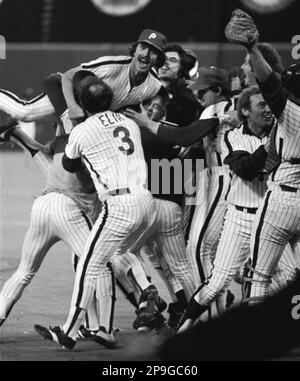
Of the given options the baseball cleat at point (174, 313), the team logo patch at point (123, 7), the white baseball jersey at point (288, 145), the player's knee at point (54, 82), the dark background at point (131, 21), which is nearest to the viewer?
the white baseball jersey at point (288, 145)

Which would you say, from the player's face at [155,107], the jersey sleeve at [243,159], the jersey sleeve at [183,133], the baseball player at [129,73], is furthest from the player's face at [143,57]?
the jersey sleeve at [243,159]

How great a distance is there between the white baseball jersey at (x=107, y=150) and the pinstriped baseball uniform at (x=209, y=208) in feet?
2.54

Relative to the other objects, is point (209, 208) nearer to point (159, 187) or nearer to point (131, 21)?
point (159, 187)

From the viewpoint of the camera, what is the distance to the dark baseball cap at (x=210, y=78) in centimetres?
695

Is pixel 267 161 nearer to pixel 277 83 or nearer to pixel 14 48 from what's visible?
pixel 277 83

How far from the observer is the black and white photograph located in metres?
6.00

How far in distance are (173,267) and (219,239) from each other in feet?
1.21

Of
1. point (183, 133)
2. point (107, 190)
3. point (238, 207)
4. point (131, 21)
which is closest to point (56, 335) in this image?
point (107, 190)

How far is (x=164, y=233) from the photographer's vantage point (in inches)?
263

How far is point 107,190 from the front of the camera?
19.7 feet

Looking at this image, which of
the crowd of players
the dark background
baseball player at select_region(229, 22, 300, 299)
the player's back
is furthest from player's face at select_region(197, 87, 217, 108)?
the player's back

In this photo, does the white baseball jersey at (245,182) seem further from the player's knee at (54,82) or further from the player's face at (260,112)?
the player's knee at (54,82)

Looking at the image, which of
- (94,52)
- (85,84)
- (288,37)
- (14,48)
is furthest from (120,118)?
(14,48)

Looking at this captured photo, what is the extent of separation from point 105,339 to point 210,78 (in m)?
1.78
